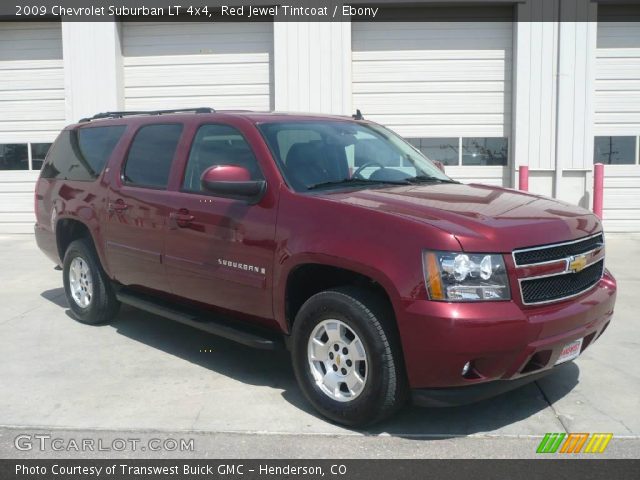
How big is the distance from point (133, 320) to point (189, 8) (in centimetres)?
703

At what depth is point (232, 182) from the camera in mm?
4297

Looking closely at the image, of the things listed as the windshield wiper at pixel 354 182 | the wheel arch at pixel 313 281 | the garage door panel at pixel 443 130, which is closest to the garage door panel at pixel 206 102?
the garage door panel at pixel 443 130

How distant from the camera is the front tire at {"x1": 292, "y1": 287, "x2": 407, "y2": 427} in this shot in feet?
12.3

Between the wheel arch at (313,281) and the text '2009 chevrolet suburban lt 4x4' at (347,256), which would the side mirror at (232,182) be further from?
the wheel arch at (313,281)

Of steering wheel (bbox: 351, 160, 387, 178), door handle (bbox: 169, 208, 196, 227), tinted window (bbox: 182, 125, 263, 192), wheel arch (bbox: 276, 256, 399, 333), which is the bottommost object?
wheel arch (bbox: 276, 256, 399, 333)

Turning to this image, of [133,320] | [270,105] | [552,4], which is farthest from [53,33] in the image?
[552,4]

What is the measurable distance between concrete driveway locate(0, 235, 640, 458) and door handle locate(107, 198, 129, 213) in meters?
1.15

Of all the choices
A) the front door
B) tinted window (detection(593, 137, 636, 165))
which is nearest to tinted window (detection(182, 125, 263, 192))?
the front door

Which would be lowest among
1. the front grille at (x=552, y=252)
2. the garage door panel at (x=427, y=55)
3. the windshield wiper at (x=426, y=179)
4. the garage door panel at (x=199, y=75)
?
the front grille at (x=552, y=252)

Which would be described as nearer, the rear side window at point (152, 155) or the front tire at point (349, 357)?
the front tire at point (349, 357)

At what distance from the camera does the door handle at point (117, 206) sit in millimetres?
5586

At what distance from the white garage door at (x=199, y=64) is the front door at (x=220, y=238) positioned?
7.10m

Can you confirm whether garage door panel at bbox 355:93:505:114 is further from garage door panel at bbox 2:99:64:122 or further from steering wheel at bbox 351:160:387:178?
steering wheel at bbox 351:160:387:178
